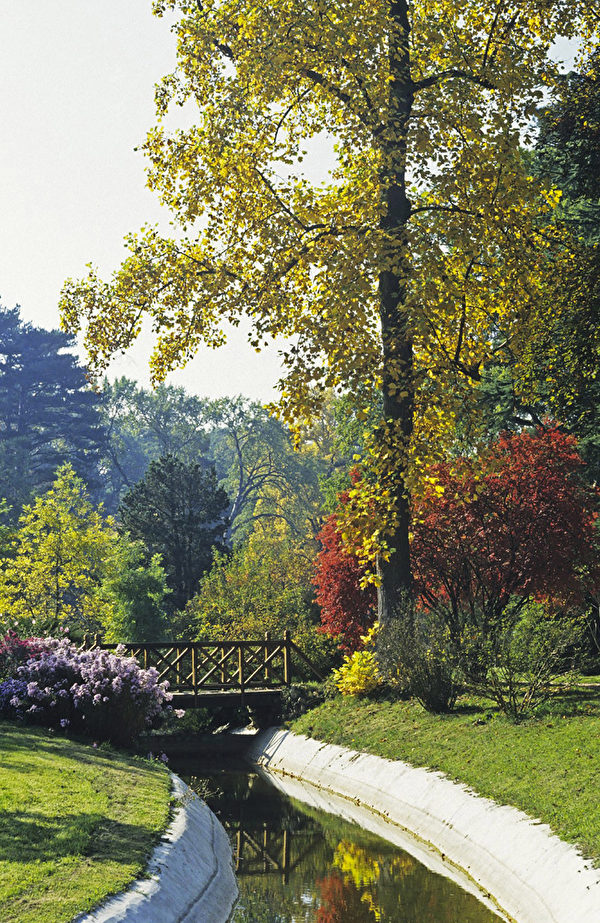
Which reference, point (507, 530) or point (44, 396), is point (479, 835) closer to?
point (507, 530)

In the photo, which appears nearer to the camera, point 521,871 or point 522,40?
point 521,871

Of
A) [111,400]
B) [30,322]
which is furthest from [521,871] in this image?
[111,400]

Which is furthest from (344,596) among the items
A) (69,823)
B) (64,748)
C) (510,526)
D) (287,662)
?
(69,823)

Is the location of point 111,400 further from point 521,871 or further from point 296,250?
point 521,871

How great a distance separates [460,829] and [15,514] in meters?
50.6

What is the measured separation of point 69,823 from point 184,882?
1261 millimetres

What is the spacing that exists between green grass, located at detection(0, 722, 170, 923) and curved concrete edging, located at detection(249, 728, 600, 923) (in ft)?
10.9

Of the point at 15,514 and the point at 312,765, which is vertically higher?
the point at 15,514

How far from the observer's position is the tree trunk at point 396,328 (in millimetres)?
17344

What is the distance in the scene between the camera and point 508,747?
1357 cm

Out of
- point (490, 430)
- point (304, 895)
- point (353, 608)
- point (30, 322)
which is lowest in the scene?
point (304, 895)

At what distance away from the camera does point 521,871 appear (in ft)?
32.9

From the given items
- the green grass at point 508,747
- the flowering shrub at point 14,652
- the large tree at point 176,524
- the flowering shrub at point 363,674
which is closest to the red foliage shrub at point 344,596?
the flowering shrub at point 363,674

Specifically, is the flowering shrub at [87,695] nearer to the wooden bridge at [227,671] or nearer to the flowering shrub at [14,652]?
the flowering shrub at [14,652]
